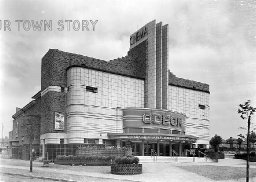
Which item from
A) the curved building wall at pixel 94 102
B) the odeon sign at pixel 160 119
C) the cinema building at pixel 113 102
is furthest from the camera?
the odeon sign at pixel 160 119

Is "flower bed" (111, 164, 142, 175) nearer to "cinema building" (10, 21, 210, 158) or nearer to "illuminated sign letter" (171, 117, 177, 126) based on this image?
"cinema building" (10, 21, 210, 158)

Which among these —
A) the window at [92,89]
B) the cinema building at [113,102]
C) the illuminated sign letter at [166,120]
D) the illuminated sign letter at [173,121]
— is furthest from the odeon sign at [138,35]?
the illuminated sign letter at [173,121]

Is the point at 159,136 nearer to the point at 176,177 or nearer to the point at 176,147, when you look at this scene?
the point at 176,147

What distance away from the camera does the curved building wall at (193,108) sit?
84250mm

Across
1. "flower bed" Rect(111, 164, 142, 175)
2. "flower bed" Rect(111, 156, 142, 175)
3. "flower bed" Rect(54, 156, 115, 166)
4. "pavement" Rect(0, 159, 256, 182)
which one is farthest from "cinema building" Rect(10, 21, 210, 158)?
"flower bed" Rect(111, 164, 142, 175)

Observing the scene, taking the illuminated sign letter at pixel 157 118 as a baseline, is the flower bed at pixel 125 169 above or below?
below

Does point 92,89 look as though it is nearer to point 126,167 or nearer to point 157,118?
point 157,118

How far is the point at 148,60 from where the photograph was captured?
256 feet

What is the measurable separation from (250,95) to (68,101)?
48.4m

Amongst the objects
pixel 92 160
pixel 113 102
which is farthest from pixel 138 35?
pixel 92 160

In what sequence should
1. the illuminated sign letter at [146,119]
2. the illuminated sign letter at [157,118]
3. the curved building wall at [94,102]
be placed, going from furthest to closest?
the illuminated sign letter at [157,118] → the illuminated sign letter at [146,119] → the curved building wall at [94,102]

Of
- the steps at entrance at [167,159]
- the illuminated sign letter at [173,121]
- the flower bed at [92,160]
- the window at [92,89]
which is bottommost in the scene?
the steps at entrance at [167,159]

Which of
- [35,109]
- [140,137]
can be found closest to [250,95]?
[140,137]

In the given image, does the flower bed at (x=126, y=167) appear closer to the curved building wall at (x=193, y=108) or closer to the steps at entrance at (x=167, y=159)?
the steps at entrance at (x=167, y=159)
